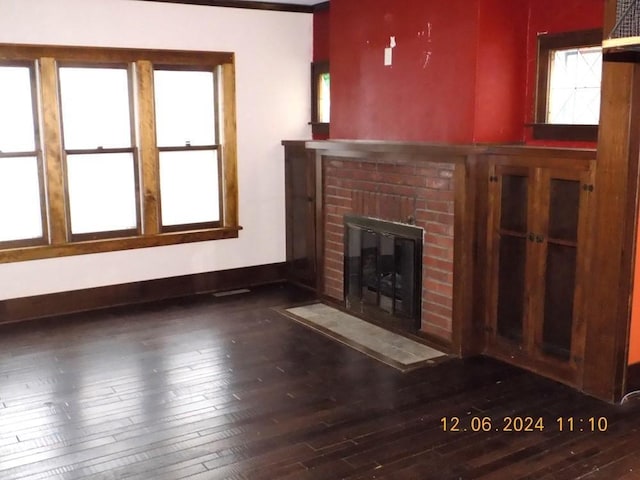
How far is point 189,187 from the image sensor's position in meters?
5.87

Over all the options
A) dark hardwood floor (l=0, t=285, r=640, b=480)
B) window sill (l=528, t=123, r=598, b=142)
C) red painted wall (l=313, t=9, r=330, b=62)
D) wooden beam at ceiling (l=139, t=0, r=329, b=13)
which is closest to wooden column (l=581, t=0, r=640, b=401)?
dark hardwood floor (l=0, t=285, r=640, b=480)

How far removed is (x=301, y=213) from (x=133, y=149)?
5.28 ft

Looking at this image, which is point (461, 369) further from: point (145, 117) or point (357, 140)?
point (145, 117)

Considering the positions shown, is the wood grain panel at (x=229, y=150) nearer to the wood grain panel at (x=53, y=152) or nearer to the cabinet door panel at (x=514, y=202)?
the wood grain panel at (x=53, y=152)

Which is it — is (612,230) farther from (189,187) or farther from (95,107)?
(95,107)

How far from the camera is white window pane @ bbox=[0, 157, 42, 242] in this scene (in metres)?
5.05

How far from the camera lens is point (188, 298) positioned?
582cm

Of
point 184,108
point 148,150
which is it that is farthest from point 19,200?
point 184,108

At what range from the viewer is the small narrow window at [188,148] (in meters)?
5.65

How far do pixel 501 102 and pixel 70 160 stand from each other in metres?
3.32

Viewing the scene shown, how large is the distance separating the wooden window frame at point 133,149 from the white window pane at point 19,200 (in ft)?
0.20

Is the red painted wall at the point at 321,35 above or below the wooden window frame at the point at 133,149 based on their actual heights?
above

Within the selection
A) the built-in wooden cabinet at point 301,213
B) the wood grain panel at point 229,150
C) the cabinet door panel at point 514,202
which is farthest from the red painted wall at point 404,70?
the wood grain panel at point 229,150

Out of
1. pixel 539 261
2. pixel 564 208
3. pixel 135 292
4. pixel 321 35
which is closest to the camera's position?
pixel 564 208
